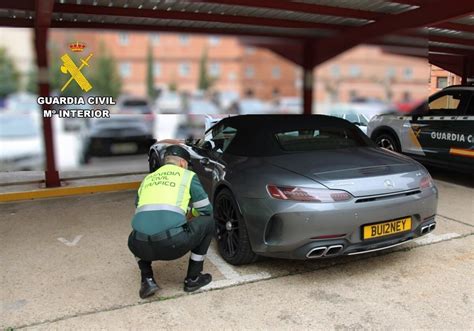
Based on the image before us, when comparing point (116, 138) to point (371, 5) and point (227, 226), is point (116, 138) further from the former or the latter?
point (371, 5)

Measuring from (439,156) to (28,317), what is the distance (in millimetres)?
6349

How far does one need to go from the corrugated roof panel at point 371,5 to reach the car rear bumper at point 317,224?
415 centimetres

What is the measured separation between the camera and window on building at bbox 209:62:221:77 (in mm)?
5206

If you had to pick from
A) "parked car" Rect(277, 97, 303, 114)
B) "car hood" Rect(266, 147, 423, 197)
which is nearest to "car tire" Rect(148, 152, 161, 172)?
"parked car" Rect(277, 97, 303, 114)

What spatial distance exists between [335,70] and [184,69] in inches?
127

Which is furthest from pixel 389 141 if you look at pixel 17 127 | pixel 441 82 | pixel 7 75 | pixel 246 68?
pixel 17 127

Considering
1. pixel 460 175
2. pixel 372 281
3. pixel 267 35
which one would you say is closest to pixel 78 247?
pixel 372 281

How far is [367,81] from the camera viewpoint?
645cm

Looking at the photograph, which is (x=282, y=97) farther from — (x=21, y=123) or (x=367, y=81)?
(x=21, y=123)

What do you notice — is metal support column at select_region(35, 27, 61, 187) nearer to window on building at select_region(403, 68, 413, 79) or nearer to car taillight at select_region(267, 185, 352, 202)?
car taillight at select_region(267, 185, 352, 202)

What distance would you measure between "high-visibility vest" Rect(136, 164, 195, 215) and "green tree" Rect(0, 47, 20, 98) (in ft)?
14.9

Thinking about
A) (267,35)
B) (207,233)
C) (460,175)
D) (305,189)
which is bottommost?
(460,175)

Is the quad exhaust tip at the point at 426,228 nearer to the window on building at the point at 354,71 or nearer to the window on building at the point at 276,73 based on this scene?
the window on building at the point at 354,71

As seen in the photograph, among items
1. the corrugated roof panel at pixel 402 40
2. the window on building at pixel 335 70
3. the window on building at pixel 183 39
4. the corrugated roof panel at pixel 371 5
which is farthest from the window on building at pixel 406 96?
the window on building at pixel 183 39
